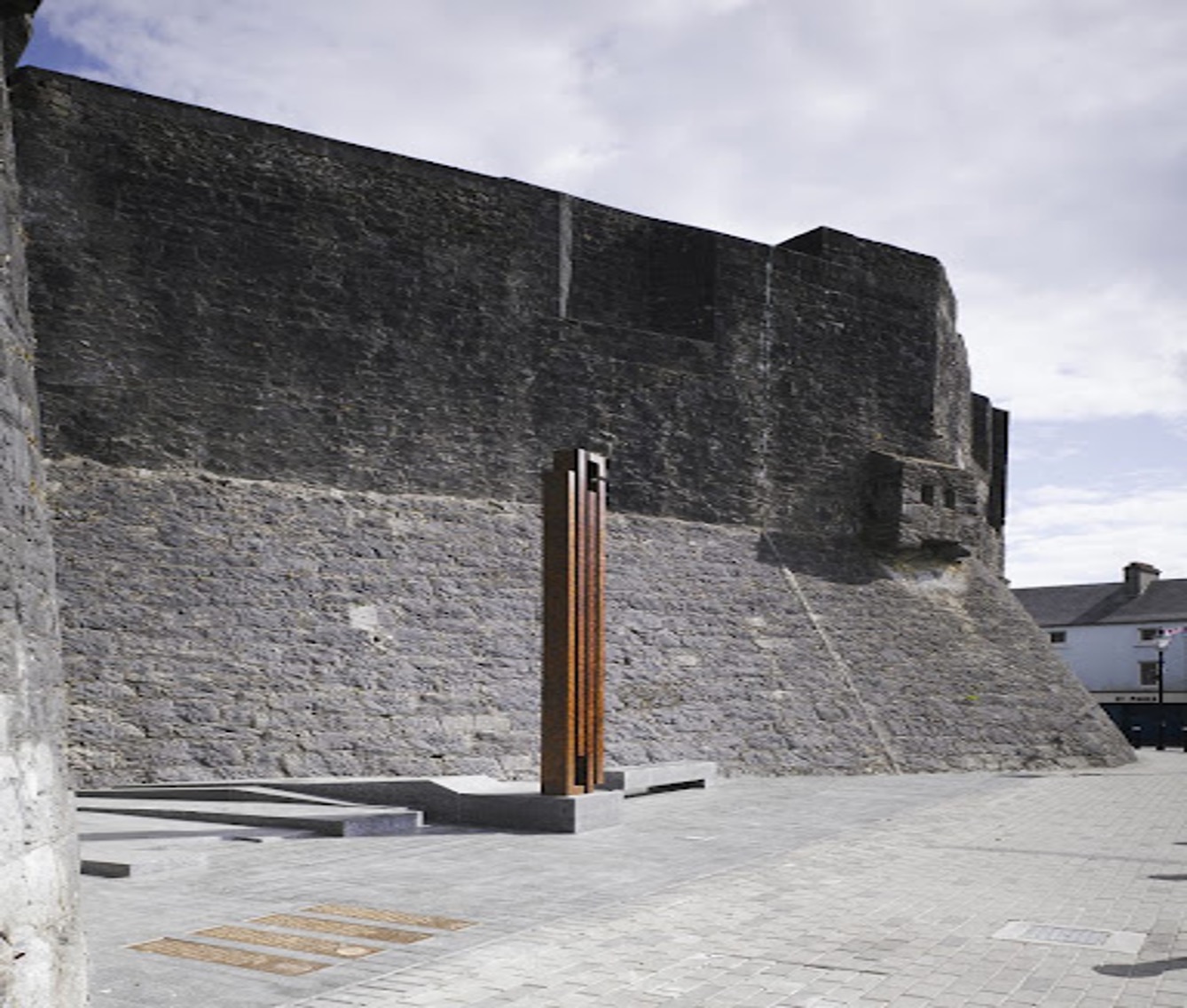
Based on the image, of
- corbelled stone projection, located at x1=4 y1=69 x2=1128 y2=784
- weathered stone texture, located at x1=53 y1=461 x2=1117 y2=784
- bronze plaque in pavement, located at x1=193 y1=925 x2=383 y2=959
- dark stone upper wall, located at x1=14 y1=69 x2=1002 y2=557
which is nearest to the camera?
bronze plaque in pavement, located at x1=193 y1=925 x2=383 y2=959

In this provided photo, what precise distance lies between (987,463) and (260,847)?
644 inches

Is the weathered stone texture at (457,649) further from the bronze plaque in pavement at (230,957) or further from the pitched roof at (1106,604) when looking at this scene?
the pitched roof at (1106,604)

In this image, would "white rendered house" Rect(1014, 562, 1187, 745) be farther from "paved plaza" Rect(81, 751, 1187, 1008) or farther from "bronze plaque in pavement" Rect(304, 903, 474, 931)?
"bronze plaque in pavement" Rect(304, 903, 474, 931)

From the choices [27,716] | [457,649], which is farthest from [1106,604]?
[27,716]

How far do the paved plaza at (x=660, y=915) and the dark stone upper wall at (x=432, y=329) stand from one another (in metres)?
4.81

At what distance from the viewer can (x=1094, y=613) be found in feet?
121

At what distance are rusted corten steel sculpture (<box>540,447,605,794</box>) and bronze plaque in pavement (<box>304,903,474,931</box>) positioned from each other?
2893 mm

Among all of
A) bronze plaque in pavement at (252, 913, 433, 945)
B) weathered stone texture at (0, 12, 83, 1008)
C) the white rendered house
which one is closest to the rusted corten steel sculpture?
bronze plaque in pavement at (252, 913, 433, 945)

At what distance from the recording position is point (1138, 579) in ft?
120

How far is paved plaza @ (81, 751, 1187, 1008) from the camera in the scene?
13.5 ft

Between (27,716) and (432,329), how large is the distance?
9.89 meters

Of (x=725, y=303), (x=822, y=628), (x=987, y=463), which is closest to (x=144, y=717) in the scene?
(x=822, y=628)

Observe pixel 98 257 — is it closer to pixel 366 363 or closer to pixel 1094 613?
pixel 366 363

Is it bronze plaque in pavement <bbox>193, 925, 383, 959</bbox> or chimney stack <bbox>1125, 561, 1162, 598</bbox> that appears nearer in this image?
bronze plaque in pavement <bbox>193, 925, 383, 959</bbox>
